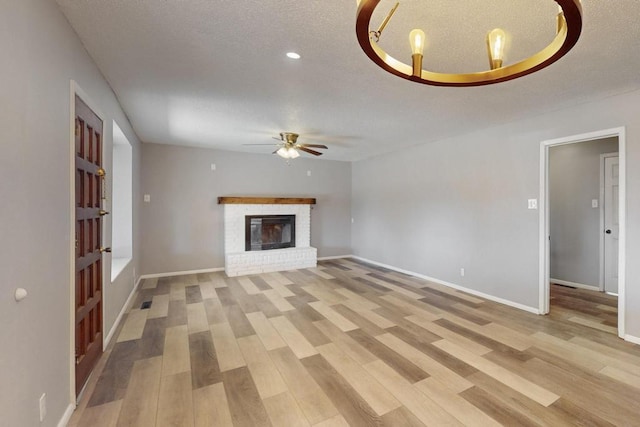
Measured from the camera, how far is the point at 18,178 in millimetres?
1221

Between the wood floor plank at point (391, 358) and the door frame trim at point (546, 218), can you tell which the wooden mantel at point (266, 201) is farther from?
the door frame trim at point (546, 218)

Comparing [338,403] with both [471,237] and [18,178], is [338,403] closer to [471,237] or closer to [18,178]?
[18,178]

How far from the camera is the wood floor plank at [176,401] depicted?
1.72 metres

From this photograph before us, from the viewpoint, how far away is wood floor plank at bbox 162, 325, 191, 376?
7.44 ft

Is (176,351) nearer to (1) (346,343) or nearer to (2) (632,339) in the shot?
(1) (346,343)

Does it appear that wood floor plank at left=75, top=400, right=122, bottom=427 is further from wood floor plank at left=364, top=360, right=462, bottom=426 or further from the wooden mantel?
the wooden mantel

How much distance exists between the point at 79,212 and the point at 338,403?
2.24m

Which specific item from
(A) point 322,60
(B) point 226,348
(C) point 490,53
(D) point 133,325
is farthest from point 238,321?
(C) point 490,53

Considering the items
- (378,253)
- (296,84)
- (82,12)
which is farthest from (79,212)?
(378,253)

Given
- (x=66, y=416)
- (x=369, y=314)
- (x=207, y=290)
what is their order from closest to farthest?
(x=66, y=416), (x=369, y=314), (x=207, y=290)

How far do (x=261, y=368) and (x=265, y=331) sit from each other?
26.4 inches

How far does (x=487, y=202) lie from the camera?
3990 mm

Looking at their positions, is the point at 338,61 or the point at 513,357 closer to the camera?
the point at 338,61

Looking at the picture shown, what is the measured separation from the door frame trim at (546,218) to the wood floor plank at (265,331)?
3.19 metres
